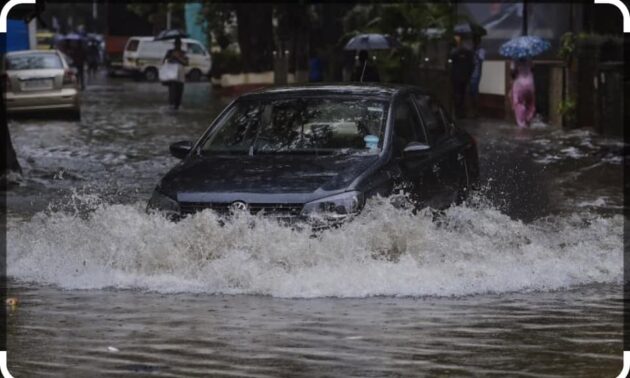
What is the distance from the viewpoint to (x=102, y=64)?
77188mm

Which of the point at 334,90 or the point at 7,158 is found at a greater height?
the point at 334,90

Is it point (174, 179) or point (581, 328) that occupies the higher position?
point (174, 179)

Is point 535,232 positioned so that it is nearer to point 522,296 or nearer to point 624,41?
point 522,296

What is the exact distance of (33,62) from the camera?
2988 cm

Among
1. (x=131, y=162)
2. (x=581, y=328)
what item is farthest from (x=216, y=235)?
(x=131, y=162)

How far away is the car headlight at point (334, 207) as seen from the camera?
9.99 m

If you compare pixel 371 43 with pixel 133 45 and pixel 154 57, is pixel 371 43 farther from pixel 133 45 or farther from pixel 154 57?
pixel 133 45

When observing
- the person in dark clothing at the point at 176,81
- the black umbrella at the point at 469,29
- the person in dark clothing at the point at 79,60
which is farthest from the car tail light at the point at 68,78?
the person in dark clothing at the point at 79,60

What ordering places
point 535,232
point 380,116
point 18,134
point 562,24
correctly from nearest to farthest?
point 380,116 < point 535,232 < point 18,134 < point 562,24

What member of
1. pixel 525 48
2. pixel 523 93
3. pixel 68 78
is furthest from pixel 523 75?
pixel 68 78

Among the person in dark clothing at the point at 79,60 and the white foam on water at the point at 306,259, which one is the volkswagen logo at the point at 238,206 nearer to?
the white foam on water at the point at 306,259

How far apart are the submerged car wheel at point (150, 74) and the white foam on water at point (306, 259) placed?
4624cm

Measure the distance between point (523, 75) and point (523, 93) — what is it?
1.13 ft

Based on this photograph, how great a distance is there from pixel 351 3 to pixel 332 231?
37.2 m
